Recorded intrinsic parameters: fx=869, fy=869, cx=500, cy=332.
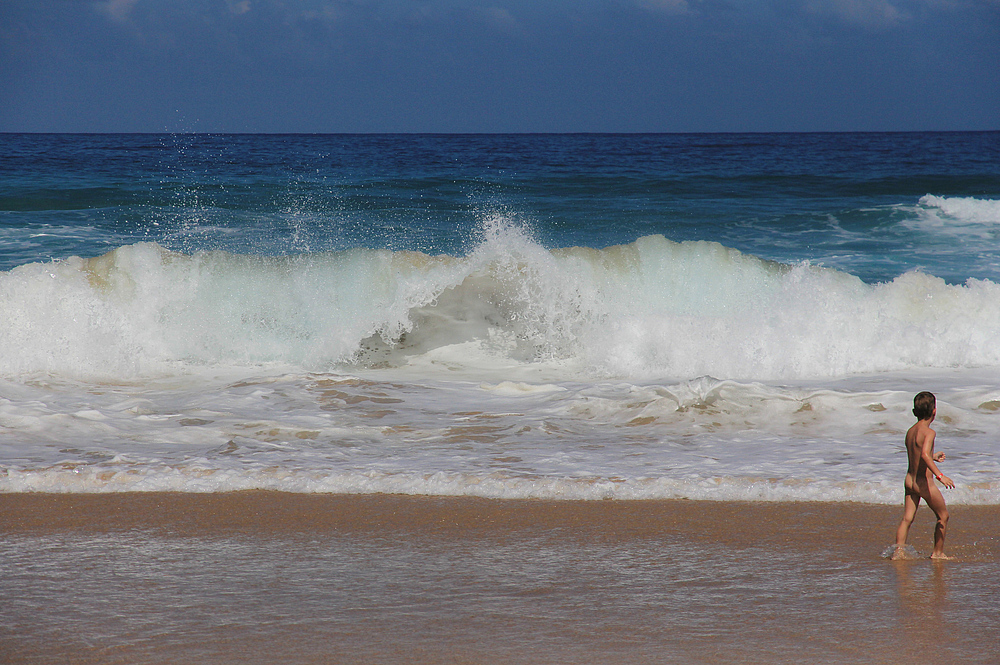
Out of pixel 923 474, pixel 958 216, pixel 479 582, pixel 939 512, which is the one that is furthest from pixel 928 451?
pixel 958 216

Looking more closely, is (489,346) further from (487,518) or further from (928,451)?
(928,451)

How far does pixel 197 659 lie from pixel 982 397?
5.71 meters

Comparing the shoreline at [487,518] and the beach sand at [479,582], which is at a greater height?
the shoreline at [487,518]

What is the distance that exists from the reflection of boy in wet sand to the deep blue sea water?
2.93 ft

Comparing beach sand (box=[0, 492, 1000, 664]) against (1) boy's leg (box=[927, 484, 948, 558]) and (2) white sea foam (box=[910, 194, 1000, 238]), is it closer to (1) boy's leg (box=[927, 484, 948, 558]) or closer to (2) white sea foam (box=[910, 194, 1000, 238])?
(1) boy's leg (box=[927, 484, 948, 558])

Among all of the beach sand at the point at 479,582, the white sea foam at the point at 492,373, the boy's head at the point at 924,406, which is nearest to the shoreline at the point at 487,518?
the beach sand at the point at 479,582

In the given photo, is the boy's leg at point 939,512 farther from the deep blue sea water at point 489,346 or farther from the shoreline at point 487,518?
the deep blue sea water at point 489,346

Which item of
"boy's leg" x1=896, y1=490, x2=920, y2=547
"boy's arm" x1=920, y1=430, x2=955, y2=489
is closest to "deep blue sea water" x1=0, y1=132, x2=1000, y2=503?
"boy's leg" x1=896, y1=490, x2=920, y2=547

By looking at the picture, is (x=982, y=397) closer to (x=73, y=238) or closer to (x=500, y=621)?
(x=500, y=621)

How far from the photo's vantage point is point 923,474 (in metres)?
3.46

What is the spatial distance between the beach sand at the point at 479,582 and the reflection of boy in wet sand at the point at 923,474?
124 mm

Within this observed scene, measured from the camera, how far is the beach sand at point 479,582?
2.81 m

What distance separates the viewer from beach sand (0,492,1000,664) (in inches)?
111

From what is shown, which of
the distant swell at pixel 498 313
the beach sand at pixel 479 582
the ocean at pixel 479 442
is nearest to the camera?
the beach sand at pixel 479 582
